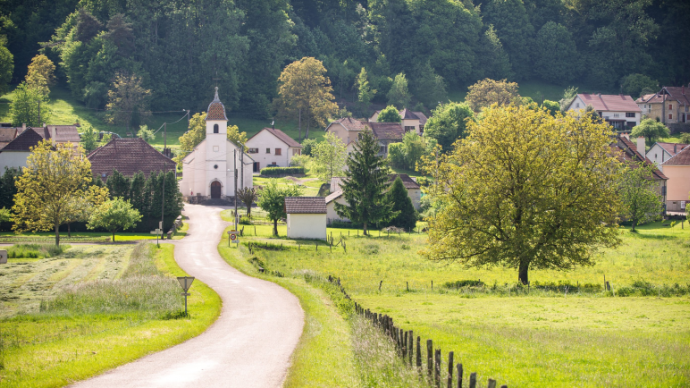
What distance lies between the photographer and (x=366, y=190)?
2365 inches

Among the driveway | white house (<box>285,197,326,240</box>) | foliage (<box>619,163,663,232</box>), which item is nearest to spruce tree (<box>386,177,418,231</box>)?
white house (<box>285,197,326,240</box>)

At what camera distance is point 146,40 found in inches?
4707

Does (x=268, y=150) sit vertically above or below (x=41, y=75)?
below

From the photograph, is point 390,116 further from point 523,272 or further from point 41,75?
point 523,272

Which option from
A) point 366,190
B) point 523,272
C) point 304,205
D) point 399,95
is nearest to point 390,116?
point 399,95

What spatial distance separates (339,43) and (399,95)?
2618 cm

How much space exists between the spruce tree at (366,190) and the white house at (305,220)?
262 inches

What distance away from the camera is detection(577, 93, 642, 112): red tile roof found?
12262 cm

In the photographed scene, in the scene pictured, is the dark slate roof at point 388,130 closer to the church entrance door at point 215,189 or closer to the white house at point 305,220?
the church entrance door at point 215,189

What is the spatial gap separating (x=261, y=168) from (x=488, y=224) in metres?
64.8

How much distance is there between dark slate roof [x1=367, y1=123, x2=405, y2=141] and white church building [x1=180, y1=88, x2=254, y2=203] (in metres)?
37.2

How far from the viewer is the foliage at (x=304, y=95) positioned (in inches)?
4417

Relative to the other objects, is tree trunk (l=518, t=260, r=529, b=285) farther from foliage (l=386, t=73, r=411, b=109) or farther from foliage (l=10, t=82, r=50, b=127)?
foliage (l=386, t=73, r=411, b=109)

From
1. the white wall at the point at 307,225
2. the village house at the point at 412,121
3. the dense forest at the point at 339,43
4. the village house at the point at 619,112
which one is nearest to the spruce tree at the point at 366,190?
the white wall at the point at 307,225
